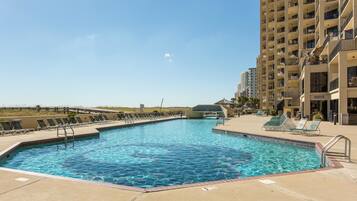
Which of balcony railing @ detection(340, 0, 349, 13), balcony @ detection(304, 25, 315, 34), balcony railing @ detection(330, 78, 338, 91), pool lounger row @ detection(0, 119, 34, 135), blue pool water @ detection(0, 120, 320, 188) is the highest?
balcony @ detection(304, 25, 315, 34)

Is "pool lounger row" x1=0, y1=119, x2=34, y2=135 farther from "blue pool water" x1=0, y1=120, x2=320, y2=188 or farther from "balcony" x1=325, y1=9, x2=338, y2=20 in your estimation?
"balcony" x1=325, y1=9, x2=338, y2=20

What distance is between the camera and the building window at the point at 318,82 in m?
30.9

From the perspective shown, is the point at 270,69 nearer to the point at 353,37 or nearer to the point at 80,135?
the point at 353,37

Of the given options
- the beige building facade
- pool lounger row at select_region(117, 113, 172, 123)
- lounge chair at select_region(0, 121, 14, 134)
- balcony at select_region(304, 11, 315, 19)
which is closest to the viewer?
lounge chair at select_region(0, 121, 14, 134)

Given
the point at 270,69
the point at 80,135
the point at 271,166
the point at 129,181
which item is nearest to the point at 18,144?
the point at 80,135

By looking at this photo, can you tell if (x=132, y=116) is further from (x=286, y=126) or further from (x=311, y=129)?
(x=311, y=129)

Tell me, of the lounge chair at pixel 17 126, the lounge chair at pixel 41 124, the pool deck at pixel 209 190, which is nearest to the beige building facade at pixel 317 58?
the pool deck at pixel 209 190

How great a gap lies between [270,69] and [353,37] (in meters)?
41.4

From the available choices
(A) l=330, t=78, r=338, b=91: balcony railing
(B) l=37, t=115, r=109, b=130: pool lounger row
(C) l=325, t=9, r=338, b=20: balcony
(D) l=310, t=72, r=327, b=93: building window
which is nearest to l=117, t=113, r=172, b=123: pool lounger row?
(B) l=37, t=115, r=109, b=130: pool lounger row

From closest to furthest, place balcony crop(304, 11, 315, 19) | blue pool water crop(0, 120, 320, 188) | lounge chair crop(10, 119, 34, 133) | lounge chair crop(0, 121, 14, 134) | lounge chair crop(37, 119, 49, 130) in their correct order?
blue pool water crop(0, 120, 320, 188), lounge chair crop(0, 121, 14, 134), lounge chair crop(10, 119, 34, 133), lounge chair crop(37, 119, 49, 130), balcony crop(304, 11, 315, 19)

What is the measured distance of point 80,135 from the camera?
16.9 metres

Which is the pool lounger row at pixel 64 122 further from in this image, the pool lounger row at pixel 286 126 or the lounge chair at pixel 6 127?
the pool lounger row at pixel 286 126

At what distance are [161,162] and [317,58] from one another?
2901cm

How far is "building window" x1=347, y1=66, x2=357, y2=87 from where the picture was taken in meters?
23.9
